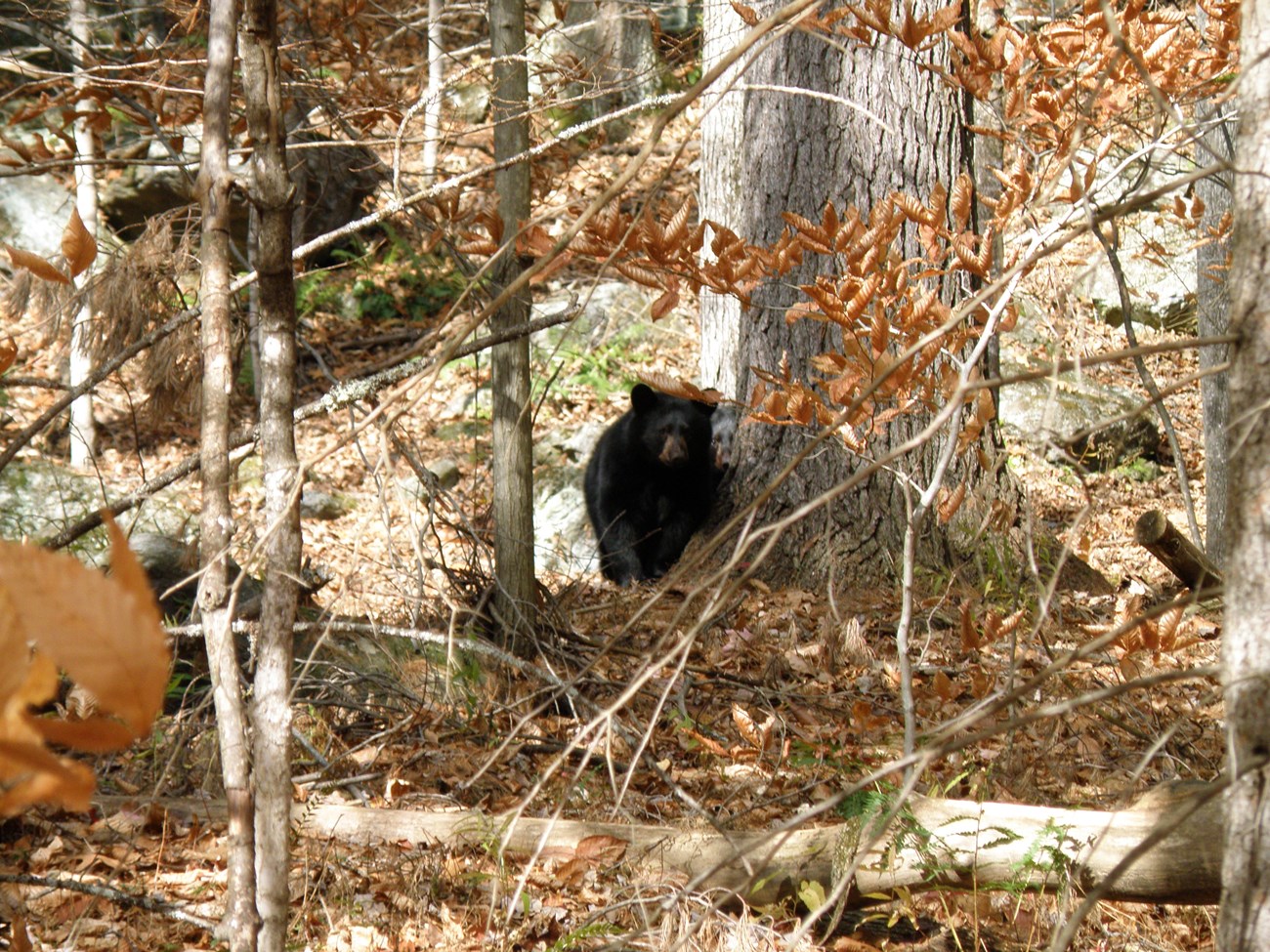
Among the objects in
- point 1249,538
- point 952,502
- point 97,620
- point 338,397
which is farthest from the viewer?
point 952,502

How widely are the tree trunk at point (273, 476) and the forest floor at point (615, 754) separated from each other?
0.82 feet

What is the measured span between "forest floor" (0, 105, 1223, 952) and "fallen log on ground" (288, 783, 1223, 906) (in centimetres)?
8

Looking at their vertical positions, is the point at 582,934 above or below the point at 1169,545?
below

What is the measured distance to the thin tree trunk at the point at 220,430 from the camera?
2.21m

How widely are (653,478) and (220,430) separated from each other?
717cm

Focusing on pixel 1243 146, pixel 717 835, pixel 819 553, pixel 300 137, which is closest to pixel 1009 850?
pixel 717 835

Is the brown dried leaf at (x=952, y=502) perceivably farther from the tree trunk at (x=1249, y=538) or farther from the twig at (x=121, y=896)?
the twig at (x=121, y=896)

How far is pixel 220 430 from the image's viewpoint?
92.5 inches

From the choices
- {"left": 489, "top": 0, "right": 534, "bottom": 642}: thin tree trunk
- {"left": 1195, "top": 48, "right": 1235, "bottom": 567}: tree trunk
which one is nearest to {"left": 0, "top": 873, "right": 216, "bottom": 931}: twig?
{"left": 489, "top": 0, "right": 534, "bottom": 642}: thin tree trunk

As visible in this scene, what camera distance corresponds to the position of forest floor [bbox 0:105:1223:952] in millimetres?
3217

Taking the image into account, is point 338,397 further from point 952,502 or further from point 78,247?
point 952,502

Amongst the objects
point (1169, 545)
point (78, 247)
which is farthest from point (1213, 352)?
point (78, 247)

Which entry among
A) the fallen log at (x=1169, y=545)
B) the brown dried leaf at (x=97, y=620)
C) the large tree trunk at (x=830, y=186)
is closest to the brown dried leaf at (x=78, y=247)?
the brown dried leaf at (x=97, y=620)

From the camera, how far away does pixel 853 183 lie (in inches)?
244
